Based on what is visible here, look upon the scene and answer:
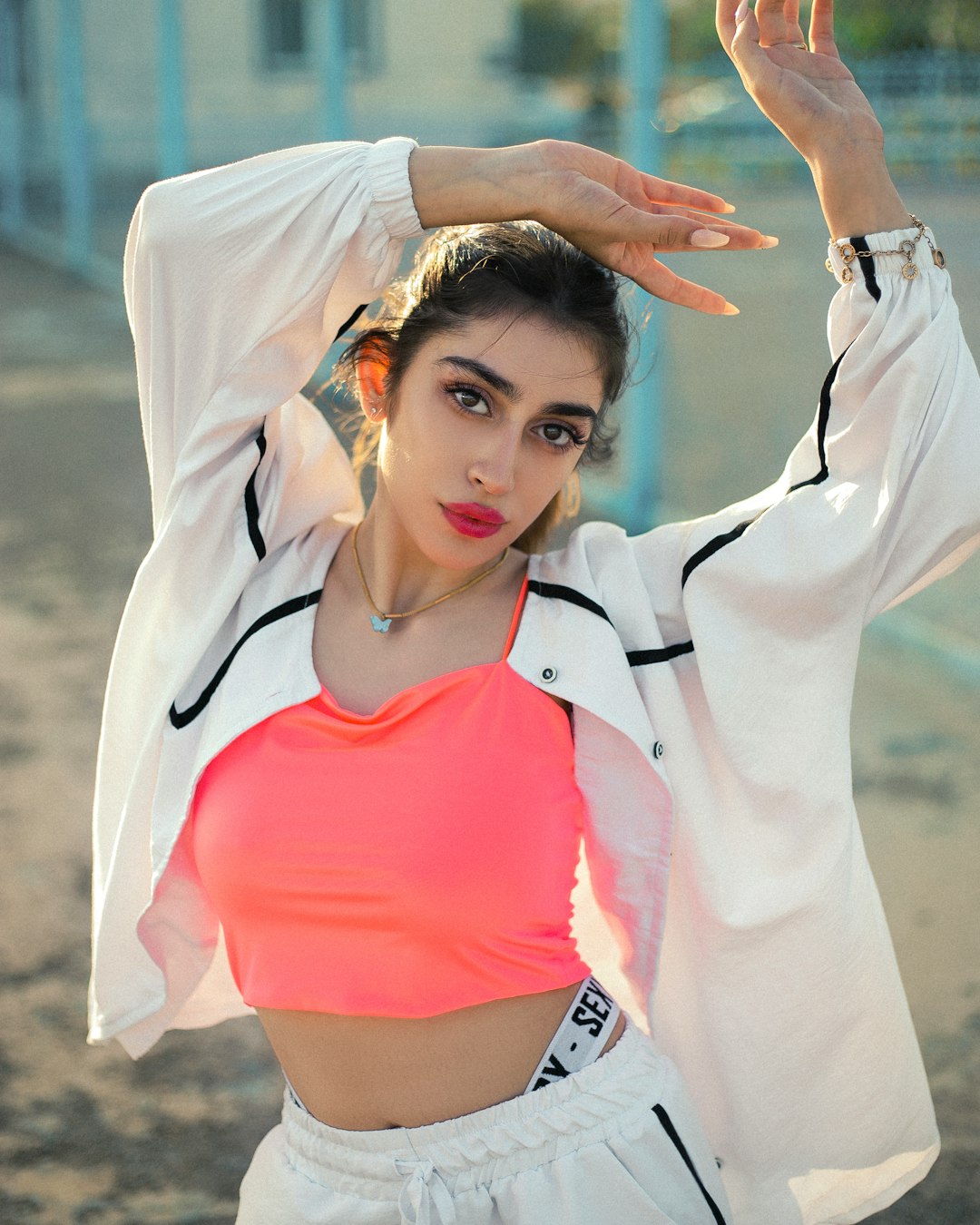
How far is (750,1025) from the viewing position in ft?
5.71

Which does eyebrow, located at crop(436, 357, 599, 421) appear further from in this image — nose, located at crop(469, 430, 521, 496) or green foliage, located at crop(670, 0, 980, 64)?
green foliage, located at crop(670, 0, 980, 64)

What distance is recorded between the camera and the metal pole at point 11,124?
48.2 feet

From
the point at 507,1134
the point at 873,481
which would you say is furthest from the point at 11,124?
the point at 507,1134

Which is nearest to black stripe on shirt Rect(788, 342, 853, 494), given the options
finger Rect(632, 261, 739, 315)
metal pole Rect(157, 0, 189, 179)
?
finger Rect(632, 261, 739, 315)

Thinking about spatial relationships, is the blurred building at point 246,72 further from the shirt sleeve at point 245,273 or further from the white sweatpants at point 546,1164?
the white sweatpants at point 546,1164

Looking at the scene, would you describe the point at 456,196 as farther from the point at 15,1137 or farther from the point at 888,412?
the point at 15,1137

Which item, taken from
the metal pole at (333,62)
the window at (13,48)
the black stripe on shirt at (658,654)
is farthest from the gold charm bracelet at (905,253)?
the window at (13,48)

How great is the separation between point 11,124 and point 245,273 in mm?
14208

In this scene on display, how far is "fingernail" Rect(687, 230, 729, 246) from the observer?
1.64m

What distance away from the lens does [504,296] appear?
170cm

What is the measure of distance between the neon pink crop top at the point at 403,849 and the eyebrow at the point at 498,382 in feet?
1.02

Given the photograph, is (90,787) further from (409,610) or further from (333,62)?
(333,62)

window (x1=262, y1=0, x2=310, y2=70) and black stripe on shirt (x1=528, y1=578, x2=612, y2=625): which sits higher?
black stripe on shirt (x1=528, y1=578, x2=612, y2=625)

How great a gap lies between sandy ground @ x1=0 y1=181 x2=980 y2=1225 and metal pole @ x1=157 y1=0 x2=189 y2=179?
338 centimetres
